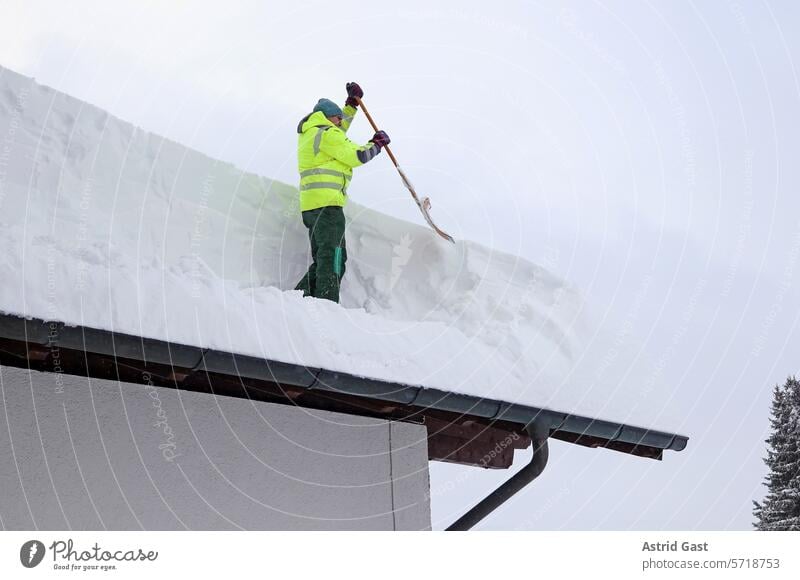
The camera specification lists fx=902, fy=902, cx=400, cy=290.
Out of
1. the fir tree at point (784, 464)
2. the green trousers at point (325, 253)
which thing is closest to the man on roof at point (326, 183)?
the green trousers at point (325, 253)

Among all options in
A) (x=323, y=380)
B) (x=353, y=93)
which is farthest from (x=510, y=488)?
(x=353, y=93)

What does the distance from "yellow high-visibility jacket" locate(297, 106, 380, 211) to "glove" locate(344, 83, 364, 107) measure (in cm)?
43

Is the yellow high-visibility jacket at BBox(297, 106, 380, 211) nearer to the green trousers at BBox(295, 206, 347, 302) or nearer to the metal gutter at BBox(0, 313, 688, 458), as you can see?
the green trousers at BBox(295, 206, 347, 302)

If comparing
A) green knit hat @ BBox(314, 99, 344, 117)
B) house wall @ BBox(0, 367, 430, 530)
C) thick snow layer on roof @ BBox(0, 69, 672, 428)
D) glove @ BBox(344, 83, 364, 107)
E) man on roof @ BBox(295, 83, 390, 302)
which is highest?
glove @ BBox(344, 83, 364, 107)

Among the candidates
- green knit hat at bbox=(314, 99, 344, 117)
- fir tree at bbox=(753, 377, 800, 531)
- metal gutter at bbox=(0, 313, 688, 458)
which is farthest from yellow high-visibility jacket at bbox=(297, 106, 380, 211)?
fir tree at bbox=(753, 377, 800, 531)

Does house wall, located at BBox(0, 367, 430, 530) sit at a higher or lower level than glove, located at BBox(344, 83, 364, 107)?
lower

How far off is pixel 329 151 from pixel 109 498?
2.69m

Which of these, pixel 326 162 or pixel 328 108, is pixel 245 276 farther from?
pixel 328 108

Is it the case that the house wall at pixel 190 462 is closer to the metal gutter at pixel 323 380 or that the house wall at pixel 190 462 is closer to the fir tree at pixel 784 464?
the metal gutter at pixel 323 380

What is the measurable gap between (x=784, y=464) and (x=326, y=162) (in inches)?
328

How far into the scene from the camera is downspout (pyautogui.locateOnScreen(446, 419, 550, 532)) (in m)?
4.38

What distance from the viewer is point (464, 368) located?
13.1ft

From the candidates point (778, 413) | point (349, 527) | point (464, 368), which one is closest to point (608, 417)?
point (464, 368)
